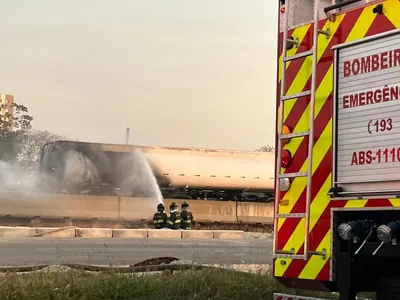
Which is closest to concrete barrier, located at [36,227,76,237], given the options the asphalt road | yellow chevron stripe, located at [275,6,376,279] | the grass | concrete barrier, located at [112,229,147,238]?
concrete barrier, located at [112,229,147,238]

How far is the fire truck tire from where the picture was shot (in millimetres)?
4250

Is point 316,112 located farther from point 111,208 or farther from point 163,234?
point 111,208

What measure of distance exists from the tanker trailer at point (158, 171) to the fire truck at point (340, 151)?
20.5m

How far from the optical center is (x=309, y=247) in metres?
4.50

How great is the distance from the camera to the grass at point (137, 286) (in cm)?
592

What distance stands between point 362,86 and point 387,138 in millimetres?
433

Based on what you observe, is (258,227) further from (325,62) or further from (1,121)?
(1,121)

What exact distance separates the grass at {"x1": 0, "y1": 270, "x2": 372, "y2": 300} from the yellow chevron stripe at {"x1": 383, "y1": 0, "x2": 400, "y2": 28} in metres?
3.15

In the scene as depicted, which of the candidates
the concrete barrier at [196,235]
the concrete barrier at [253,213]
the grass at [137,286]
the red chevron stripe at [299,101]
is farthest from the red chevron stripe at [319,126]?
the concrete barrier at [253,213]

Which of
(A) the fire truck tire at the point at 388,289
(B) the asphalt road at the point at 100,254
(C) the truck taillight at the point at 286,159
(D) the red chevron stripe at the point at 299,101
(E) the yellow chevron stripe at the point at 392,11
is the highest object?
(E) the yellow chevron stripe at the point at 392,11

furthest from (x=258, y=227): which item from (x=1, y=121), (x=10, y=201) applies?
(x=1, y=121)

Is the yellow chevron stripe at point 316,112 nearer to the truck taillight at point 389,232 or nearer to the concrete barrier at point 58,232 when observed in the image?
the truck taillight at point 389,232

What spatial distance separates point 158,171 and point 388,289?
22.3 m

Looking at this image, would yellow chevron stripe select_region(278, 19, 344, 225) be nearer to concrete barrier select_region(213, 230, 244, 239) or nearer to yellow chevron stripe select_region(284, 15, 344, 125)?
yellow chevron stripe select_region(284, 15, 344, 125)
